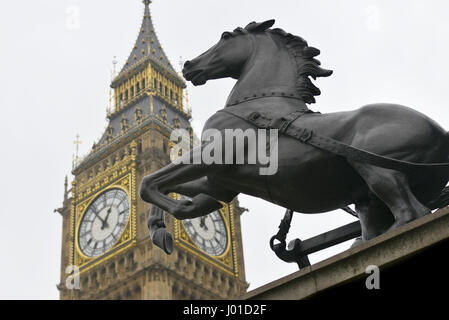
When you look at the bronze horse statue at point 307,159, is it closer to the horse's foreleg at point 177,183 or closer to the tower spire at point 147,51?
the horse's foreleg at point 177,183

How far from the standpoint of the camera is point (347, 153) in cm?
765

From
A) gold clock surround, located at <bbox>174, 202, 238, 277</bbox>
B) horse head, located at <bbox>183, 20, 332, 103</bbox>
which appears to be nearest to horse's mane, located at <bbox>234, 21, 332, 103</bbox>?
horse head, located at <bbox>183, 20, 332, 103</bbox>

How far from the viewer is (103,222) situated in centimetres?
5931

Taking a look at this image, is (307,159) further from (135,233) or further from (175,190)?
(135,233)

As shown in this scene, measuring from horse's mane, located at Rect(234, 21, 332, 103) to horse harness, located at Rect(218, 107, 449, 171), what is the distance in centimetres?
43

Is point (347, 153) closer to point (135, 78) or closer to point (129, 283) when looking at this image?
point (129, 283)

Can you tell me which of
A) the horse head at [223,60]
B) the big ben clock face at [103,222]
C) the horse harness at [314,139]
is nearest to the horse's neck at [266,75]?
the horse head at [223,60]

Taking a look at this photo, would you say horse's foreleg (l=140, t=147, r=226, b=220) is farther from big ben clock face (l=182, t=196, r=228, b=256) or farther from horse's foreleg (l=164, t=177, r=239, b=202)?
big ben clock face (l=182, t=196, r=228, b=256)

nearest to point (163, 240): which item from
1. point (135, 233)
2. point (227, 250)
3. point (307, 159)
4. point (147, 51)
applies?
point (307, 159)

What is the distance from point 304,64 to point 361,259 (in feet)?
9.51

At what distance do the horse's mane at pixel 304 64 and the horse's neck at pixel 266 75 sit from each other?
6 cm

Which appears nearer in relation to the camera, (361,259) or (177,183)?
(361,259)

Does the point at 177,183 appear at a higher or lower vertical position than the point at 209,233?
lower

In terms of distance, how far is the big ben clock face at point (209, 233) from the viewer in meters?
59.7
